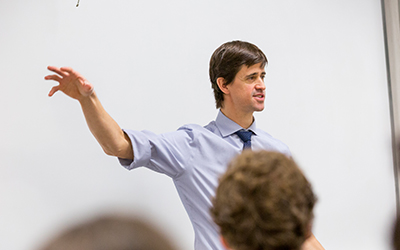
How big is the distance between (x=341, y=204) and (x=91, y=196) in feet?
4.04

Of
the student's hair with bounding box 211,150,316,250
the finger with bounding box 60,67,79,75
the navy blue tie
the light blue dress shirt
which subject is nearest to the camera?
the student's hair with bounding box 211,150,316,250

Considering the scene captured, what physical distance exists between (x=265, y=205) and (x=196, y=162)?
0.77 m

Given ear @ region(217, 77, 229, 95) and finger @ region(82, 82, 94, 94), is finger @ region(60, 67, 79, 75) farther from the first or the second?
ear @ region(217, 77, 229, 95)

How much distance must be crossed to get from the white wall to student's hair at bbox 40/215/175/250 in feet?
0.11

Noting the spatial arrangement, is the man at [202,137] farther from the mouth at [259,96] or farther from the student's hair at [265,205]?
the student's hair at [265,205]

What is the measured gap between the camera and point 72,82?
1209 mm

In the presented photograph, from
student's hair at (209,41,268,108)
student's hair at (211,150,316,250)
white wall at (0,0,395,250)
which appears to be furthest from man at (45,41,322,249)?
student's hair at (211,150,316,250)

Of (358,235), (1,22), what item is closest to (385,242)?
(358,235)

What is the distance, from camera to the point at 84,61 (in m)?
1.52

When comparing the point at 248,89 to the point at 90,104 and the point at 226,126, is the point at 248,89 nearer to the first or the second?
the point at 226,126

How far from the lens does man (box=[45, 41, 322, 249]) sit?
1.23m

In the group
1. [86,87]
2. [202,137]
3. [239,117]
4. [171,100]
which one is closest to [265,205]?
[86,87]

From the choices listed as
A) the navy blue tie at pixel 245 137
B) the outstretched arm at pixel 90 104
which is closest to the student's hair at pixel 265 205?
the outstretched arm at pixel 90 104

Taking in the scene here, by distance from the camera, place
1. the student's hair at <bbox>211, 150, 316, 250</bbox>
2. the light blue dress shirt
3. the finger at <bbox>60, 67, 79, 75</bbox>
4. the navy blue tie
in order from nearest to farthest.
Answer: the student's hair at <bbox>211, 150, 316, 250</bbox>
the finger at <bbox>60, 67, 79, 75</bbox>
the light blue dress shirt
the navy blue tie
